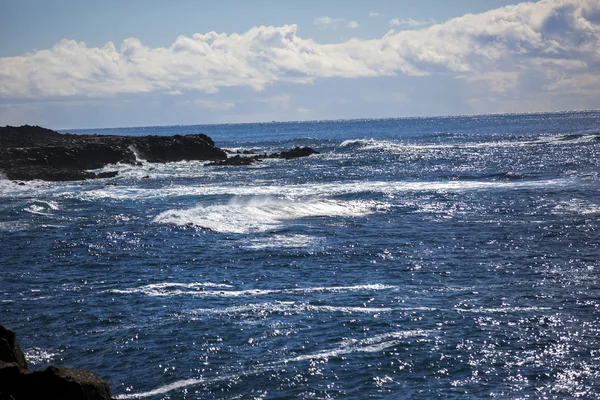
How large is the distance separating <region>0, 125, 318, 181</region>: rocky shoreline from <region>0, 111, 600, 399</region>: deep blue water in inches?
700

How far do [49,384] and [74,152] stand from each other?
66280mm

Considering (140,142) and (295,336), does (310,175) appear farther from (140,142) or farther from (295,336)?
(295,336)

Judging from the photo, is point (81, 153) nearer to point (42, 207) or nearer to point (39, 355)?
point (42, 207)

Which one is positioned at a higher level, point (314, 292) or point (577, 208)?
point (577, 208)

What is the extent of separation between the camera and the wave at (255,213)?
3691 cm

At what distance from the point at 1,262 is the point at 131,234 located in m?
7.35

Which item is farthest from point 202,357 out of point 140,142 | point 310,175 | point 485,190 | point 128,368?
point 140,142

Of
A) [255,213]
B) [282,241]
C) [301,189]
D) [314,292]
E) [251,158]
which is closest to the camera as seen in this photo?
[314,292]

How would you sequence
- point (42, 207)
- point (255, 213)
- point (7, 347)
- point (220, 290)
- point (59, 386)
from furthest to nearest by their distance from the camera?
point (42, 207) < point (255, 213) < point (220, 290) < point (7, 347) < point (59, 386)

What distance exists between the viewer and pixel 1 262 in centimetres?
2881

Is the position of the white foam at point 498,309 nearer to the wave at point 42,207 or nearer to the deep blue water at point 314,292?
the deep blue water at point 314,292

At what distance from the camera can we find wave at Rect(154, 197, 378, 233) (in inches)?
1453

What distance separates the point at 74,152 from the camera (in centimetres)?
7425

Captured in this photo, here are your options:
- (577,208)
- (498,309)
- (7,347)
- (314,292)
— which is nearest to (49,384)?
(7,347)
